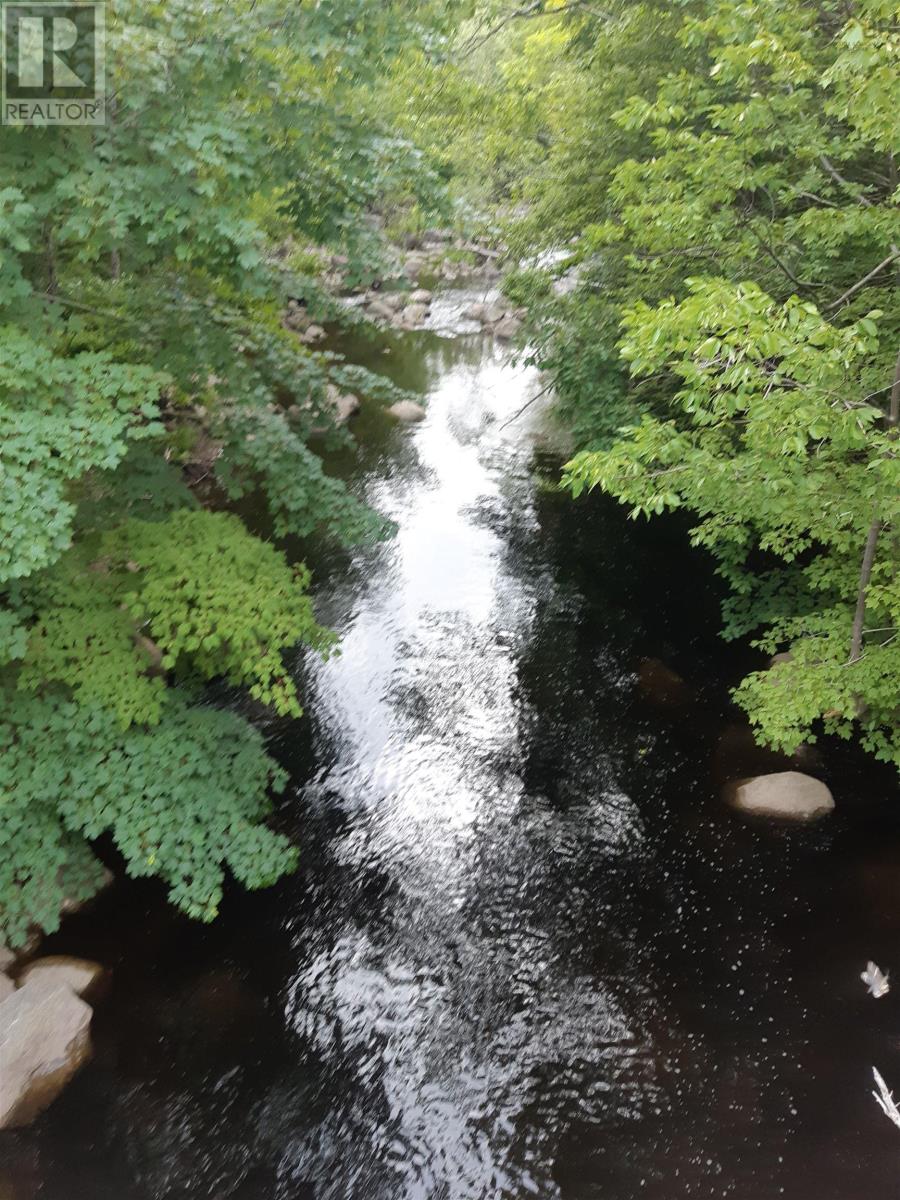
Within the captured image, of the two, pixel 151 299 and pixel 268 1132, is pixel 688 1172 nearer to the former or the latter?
pixel 268 1132

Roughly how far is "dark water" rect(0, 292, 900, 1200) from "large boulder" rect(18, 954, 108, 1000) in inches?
7.0

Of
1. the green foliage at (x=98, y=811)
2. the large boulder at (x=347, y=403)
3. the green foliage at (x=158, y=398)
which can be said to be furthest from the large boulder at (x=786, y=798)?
the large boulder at (x=347, y=403)

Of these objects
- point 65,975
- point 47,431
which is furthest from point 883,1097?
point 47,431

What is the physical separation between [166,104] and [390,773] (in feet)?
22.3

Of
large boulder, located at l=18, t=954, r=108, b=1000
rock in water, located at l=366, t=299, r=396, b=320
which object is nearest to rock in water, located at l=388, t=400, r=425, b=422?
rock in water, located at l=366, t=299, r=396, b=320

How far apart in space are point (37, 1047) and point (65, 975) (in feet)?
2.02

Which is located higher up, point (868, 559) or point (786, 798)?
point (868, 559)

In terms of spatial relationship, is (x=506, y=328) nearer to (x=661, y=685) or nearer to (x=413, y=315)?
(x=413, y=315)

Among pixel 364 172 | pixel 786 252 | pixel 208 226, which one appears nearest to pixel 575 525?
pixel 786 252

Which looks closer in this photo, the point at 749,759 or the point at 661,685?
the point at 749,759

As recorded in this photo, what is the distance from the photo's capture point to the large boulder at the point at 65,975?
6.00 meters

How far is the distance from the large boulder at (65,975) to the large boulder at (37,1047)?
80mm

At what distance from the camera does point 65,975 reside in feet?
20.2

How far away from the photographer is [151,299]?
6598mm
